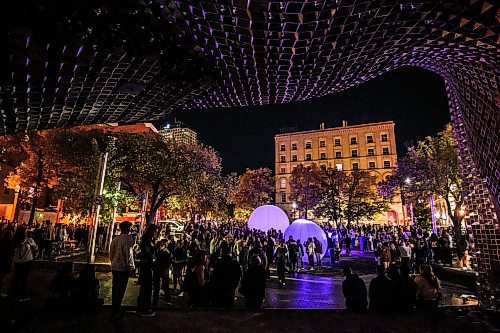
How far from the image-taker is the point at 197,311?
6.55 meters

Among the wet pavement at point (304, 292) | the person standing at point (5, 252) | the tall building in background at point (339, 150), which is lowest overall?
the wet pavement at point (304, 292)

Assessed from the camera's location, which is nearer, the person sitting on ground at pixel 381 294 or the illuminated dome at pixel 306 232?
the person sitting on ground at pixel 381 294

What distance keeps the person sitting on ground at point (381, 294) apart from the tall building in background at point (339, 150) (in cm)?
5855

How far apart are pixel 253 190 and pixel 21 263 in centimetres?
5598

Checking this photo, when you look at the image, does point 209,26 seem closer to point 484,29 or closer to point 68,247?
point 484,29

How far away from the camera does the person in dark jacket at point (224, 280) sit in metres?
7.19

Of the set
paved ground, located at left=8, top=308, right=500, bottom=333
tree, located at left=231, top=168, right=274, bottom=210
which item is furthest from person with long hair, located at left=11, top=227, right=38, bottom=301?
tree, located at left=231, top=168, right=274, bottom=210

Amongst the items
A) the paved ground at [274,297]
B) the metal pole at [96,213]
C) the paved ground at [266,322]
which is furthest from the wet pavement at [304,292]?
the paved ground at [266,322]

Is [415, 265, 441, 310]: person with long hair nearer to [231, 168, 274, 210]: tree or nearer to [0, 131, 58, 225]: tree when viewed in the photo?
[0, 131, 58, 225]: tree

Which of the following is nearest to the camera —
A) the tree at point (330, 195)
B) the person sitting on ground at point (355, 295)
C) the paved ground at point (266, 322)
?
the paved ground at point (266, 322)

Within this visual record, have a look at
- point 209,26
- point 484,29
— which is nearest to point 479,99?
point 484,29

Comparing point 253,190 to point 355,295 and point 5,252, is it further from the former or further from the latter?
point 355,295

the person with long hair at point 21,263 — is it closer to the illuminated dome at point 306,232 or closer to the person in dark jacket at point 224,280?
the person in dark jacket at point 224,280

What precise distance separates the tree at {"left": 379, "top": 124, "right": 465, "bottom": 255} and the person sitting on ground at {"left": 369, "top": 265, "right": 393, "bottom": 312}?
18006 millimetres
